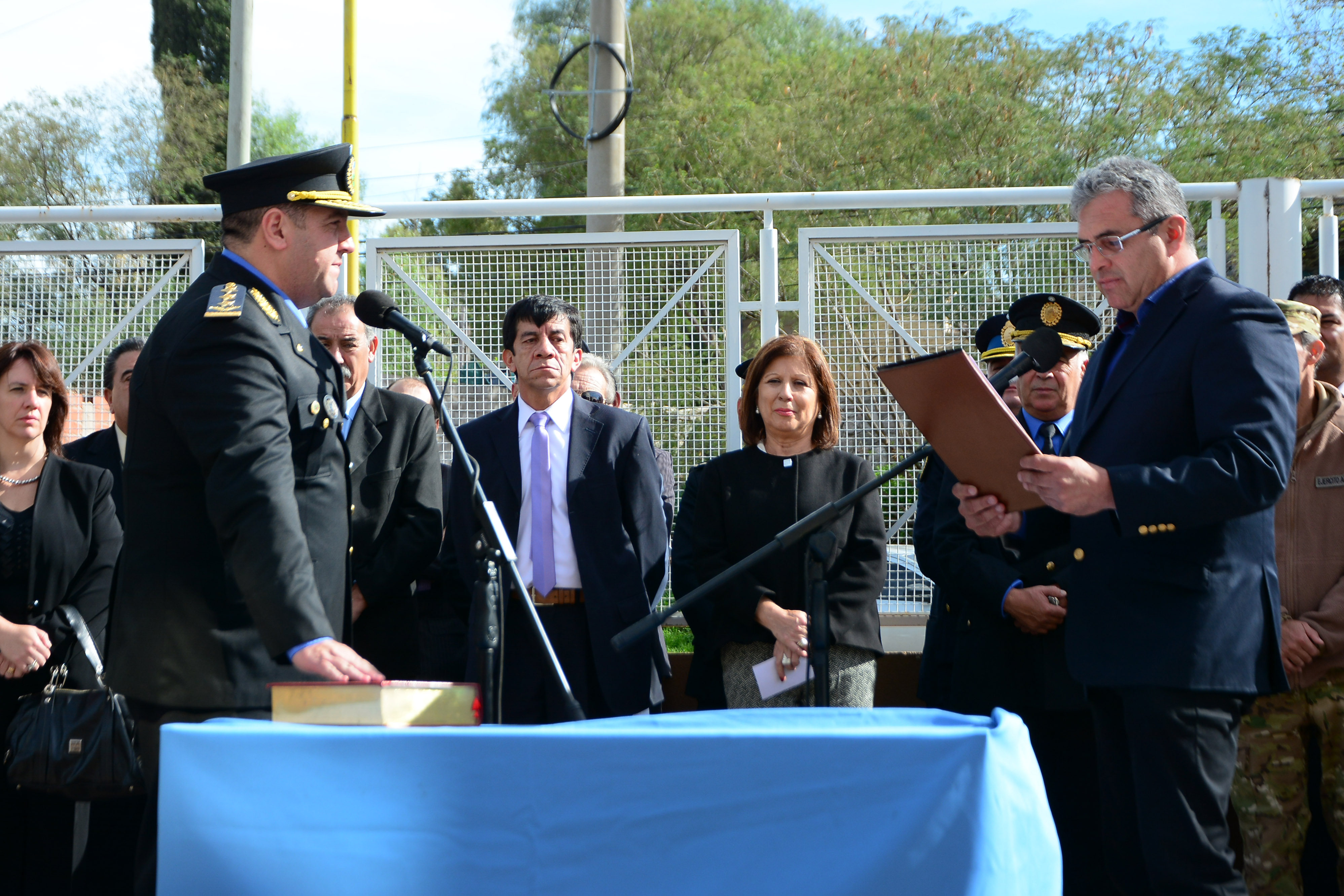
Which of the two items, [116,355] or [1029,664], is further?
[116,355]

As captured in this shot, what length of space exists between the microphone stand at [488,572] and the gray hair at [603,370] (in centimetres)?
180

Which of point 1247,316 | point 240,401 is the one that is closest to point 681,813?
point 240,401

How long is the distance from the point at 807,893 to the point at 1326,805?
2375 millimetres

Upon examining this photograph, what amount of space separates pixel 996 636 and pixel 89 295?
3.78 m

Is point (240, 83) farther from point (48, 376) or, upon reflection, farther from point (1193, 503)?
point (1193, 503)

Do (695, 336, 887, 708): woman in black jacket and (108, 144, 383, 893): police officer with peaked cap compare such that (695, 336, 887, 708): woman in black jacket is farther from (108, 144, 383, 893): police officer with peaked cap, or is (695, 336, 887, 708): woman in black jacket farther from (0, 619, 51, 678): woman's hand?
(0, 619, 51, 678): woman's hand

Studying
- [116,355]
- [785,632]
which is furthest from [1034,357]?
[116,355]

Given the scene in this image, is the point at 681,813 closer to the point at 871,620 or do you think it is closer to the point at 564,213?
the point at 871,620

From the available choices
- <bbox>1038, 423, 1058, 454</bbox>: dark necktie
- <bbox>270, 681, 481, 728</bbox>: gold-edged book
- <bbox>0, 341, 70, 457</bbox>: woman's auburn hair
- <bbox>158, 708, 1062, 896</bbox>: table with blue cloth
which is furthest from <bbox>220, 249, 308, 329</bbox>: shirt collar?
<bbox>1038, 423, 1058, 454</bbox>: dark necktie

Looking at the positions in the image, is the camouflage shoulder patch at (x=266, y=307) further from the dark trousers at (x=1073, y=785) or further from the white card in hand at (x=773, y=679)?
the dark trousers at (x=1073, y=785)

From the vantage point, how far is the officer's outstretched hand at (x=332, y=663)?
6.97ft

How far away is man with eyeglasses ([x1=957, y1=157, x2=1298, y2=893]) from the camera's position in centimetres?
233

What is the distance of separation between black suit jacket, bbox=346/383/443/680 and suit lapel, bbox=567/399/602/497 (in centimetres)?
46

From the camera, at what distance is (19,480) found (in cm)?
365
